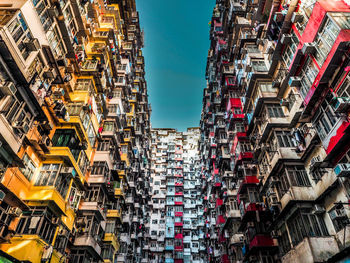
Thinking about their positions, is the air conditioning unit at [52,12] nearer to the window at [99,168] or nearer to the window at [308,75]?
the window at [99,168]

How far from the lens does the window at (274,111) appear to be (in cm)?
2241

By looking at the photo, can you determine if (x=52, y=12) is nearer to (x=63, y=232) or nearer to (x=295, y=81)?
(x=63, y=232)

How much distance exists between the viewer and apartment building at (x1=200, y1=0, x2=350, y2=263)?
14.0 meters

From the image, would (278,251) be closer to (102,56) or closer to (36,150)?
(36,150)

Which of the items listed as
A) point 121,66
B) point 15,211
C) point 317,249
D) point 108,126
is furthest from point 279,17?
point 121,66

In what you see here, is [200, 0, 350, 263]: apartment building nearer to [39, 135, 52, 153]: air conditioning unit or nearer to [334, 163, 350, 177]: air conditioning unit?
[334, 163, 350, 177]: air conditioning unit

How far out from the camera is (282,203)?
18.4 metres

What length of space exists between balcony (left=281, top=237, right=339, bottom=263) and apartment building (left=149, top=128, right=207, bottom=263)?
1630 inches

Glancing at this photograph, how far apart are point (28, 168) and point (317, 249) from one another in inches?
735

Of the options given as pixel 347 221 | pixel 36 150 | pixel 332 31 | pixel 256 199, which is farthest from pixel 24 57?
pixel 256 199

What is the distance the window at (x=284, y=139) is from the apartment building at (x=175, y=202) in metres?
40.4

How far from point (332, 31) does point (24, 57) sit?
1882cm

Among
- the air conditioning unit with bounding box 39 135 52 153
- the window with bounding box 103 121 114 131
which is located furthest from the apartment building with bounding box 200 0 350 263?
the air conditioning unit with bounding box 39 135 52 153

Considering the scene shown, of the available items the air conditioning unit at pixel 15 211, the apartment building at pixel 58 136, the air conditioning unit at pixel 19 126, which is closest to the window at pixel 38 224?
the apartment building at pixel 58 136
